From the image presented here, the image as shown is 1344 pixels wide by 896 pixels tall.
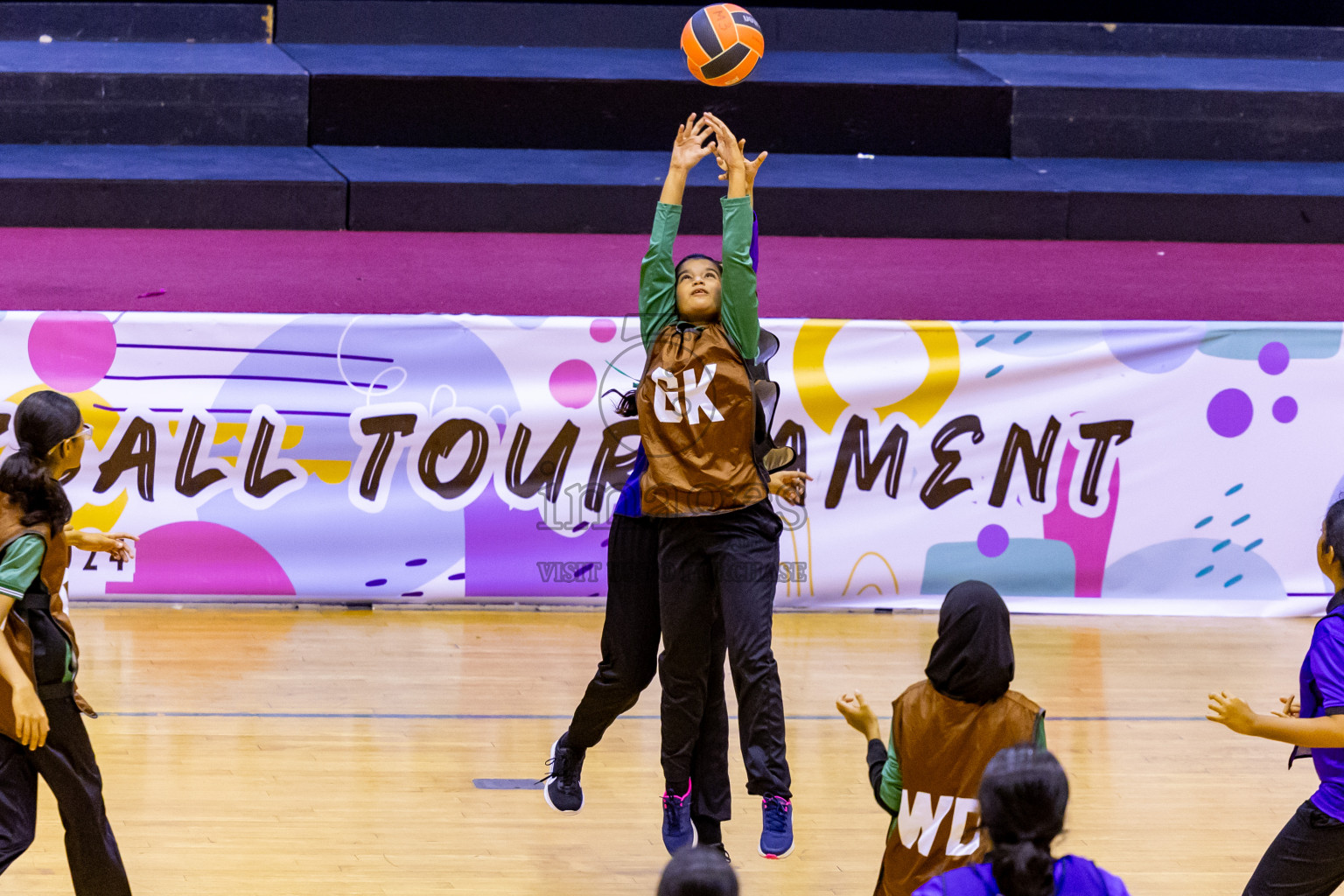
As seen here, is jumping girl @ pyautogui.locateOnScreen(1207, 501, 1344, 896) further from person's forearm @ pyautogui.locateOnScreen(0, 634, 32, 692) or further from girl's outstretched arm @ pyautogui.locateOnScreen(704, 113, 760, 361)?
person's forearm @ pyautogui.locateOnScreen(0, 634, 32, 692)

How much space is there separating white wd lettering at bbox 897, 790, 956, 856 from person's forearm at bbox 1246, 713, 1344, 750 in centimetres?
60

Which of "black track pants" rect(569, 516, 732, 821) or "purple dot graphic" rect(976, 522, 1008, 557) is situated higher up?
"black track pants" rect(569, 516, 732, 821)

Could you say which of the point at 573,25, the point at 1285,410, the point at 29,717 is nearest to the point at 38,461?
the point at 29,717

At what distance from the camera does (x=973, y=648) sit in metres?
2.83

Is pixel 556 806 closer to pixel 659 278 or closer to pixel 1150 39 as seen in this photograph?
pixel 659 278

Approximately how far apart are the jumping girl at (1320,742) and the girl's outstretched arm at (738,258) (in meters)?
1.35

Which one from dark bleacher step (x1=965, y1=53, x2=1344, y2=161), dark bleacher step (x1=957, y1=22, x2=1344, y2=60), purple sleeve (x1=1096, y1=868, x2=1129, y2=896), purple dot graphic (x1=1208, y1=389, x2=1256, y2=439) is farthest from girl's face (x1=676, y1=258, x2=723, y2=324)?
dark bleacher step (x1=957, y1=22, x2=1344, y2=60)

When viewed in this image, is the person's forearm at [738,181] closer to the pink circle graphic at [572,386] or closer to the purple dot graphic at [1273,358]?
the pink circle graphic at [572,386]

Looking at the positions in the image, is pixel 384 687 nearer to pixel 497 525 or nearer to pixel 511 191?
pixel 497 525

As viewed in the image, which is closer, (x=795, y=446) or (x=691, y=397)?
(x=691, y=397)

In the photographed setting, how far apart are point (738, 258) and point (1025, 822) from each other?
6.13 ft

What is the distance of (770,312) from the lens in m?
6.88

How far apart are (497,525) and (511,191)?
2589mm

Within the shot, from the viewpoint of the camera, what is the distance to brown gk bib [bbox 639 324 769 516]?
3.76 meters
